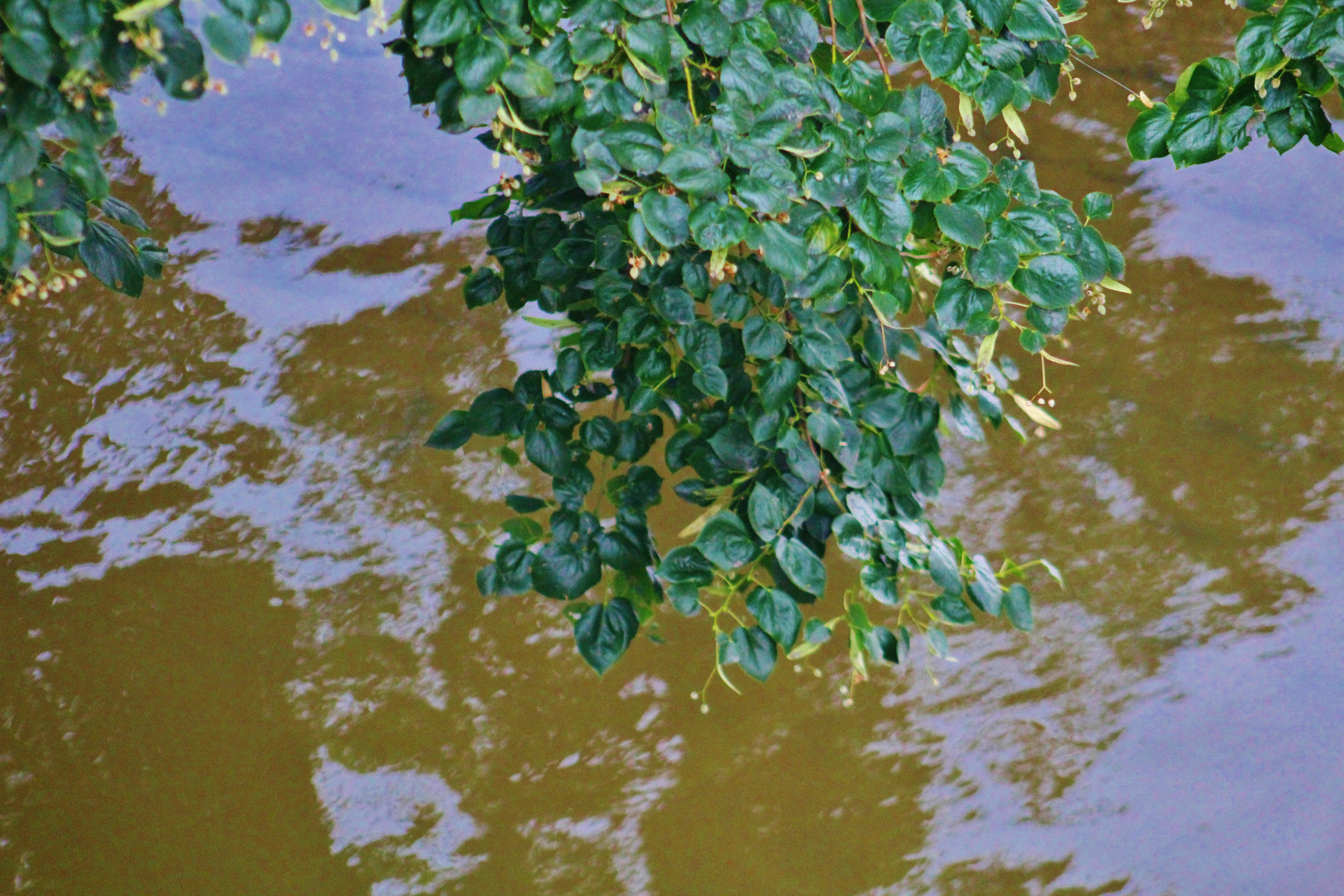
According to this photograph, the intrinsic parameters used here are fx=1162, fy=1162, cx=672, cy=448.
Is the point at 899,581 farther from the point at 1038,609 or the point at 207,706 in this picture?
the point at 207,706

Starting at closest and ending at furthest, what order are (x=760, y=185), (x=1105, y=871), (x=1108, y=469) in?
(x=760, y=185)
(x=1105, y=871)
(x=1108, y=469)

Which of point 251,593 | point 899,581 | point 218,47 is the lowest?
point 899,581

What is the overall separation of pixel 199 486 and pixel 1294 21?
6.94ft

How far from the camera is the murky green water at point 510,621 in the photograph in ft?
6.77

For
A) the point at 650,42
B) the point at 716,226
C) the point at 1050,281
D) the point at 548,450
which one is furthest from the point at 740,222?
the point at 548,450

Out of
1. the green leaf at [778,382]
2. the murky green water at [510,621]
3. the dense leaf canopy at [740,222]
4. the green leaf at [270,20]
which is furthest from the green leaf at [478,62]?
the murky green water at [510,621]

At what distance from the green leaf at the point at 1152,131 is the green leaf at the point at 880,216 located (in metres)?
0.26

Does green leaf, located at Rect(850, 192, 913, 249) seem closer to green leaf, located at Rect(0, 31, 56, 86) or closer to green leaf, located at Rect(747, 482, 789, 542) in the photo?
green leaf, located at Rect(747, 482, 789, 542)

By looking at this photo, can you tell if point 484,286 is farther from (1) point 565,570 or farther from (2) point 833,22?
(2) point 833,22

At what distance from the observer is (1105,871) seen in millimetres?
2025

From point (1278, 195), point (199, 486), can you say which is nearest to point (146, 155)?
point (199, 486)

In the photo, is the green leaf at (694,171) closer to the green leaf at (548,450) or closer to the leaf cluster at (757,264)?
the leaf cluster at (757,264)

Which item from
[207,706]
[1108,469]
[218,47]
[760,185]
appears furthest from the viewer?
[1108,469]

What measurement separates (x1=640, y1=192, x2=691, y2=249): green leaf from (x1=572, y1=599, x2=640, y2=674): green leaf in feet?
1.07
